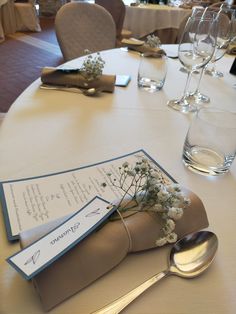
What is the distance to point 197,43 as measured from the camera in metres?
0.88

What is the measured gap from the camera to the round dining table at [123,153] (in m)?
0.39

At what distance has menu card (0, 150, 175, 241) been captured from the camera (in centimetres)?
48

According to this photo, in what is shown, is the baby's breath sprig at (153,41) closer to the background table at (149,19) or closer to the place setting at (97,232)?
the place setting at (97,232)

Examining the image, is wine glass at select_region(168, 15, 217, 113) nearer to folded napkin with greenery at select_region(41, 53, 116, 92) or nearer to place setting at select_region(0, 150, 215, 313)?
folded napkin with greenery at select_region(41, 53, 116, 92)

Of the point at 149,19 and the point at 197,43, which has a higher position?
the point at 197,43

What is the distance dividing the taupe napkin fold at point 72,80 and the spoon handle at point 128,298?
2.19 feet

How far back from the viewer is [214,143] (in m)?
0.69

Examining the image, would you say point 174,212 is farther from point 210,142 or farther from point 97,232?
point 210,142

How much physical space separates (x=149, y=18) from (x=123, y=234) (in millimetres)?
2914

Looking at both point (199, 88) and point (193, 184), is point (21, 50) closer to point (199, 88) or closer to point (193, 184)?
point (199, 88)

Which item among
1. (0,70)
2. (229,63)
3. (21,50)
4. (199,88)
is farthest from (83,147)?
(21,50)

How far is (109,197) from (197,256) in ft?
0.60

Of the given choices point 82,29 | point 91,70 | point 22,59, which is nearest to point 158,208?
point 91,70

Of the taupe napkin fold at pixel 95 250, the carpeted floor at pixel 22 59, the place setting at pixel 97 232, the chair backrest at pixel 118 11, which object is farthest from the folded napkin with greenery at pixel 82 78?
the chair backrest at pixel 118 11
